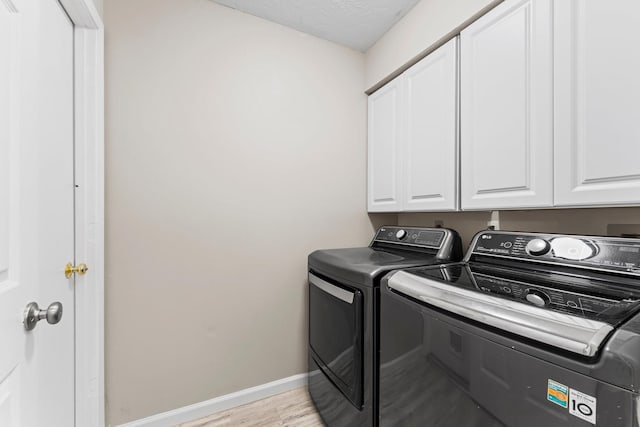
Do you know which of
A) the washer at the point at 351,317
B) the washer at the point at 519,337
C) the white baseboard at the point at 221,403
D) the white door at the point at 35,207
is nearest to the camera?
the washer at the point at 519,337

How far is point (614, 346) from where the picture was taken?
525 millimetres

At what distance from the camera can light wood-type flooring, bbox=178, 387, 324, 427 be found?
5.08 feet

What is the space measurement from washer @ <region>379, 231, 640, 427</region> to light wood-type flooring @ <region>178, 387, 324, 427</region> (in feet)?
2.25

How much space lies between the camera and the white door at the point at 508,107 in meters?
1.07

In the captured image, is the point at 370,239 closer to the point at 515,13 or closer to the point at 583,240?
the point at 583,240

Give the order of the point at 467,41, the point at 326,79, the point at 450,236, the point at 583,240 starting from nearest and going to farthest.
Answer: the point at 583,240 → the point at 467,41 → the point at 450,236 → the point at 326,79

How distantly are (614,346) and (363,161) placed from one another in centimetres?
173

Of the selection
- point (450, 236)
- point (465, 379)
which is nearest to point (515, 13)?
point (450, 236)

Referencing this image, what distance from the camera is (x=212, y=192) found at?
1630 mm

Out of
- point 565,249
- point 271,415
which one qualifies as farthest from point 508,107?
point 271,415

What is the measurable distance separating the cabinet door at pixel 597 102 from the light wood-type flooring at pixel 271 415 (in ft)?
5.57

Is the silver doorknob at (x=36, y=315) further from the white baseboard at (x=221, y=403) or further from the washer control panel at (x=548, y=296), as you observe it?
the washer control panel at (x=548, y=296)

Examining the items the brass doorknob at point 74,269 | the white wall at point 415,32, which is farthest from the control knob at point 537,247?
the brass doorknob at point 74,269

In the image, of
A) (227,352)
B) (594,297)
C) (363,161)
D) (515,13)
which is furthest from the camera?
(363,161)
